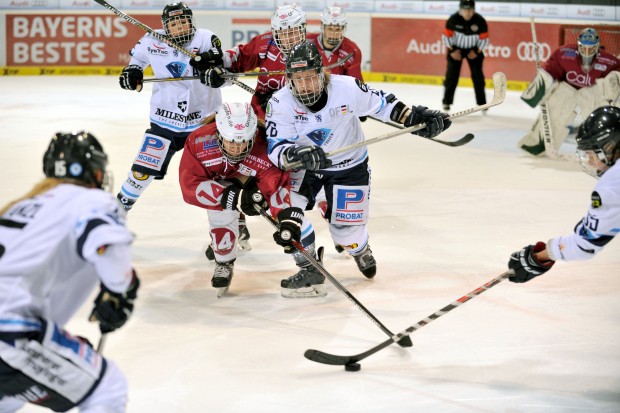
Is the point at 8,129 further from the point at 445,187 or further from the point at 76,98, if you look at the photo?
the point at 445,187

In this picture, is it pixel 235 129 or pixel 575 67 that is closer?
pixel 235 129

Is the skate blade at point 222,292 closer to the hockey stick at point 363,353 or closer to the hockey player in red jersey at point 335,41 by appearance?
the hockey stick at point 363,353

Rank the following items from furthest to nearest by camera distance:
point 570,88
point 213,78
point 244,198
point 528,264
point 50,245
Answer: point 570,88, point 213,78, point 244,198, point 528,264, point 50,245

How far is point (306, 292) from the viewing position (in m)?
4.74

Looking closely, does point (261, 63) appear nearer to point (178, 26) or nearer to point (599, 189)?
point (178, 26)

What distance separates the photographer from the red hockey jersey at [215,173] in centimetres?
460

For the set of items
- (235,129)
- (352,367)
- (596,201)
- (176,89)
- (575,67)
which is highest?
(575,67)

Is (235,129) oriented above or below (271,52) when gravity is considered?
below

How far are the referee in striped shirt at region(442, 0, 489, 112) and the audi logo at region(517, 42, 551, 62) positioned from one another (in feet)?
3.90

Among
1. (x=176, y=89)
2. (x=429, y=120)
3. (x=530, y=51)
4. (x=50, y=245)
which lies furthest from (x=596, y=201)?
(x=530, y=51)

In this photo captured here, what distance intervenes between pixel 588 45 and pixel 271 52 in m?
3.12

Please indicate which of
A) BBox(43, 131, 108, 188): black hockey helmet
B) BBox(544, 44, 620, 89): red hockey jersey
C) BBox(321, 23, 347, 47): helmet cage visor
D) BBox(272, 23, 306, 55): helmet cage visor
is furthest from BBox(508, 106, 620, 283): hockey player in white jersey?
BBox(544, 44, 620, 89): red hockey jersey

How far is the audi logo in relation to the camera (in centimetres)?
1142

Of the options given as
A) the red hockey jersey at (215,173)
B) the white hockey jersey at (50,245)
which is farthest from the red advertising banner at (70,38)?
the white hockey jersey at (50,245)
